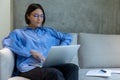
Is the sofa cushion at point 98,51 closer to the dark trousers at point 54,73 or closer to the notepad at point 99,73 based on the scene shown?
A: the notepad at point 99,73

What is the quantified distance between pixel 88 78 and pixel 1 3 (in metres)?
1.37

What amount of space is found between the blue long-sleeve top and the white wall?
505mm

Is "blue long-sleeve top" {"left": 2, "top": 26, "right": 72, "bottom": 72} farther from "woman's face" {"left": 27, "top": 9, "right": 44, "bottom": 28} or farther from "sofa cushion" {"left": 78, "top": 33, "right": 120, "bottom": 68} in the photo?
"sofa cushion" {"left": 78, "top": 33, "right": 120, "bottom": 68}

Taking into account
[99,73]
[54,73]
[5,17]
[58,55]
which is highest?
[5,17]

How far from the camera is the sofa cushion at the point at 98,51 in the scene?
119 inches

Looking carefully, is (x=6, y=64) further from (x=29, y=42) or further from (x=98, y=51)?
(x=98, y=51)

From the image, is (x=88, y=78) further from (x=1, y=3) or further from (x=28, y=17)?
(x=1, y=3)

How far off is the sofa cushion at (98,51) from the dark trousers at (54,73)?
64 centimetres

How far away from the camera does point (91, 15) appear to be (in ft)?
10.9

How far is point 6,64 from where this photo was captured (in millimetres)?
2289

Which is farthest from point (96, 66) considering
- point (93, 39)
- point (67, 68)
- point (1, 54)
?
point (1, 54)

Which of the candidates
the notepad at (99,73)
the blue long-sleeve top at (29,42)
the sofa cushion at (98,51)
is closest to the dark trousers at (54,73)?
the blue long-sleeve top at (29,42)

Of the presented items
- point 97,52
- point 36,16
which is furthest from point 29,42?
point 97,52

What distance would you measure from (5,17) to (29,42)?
27.3 inches
